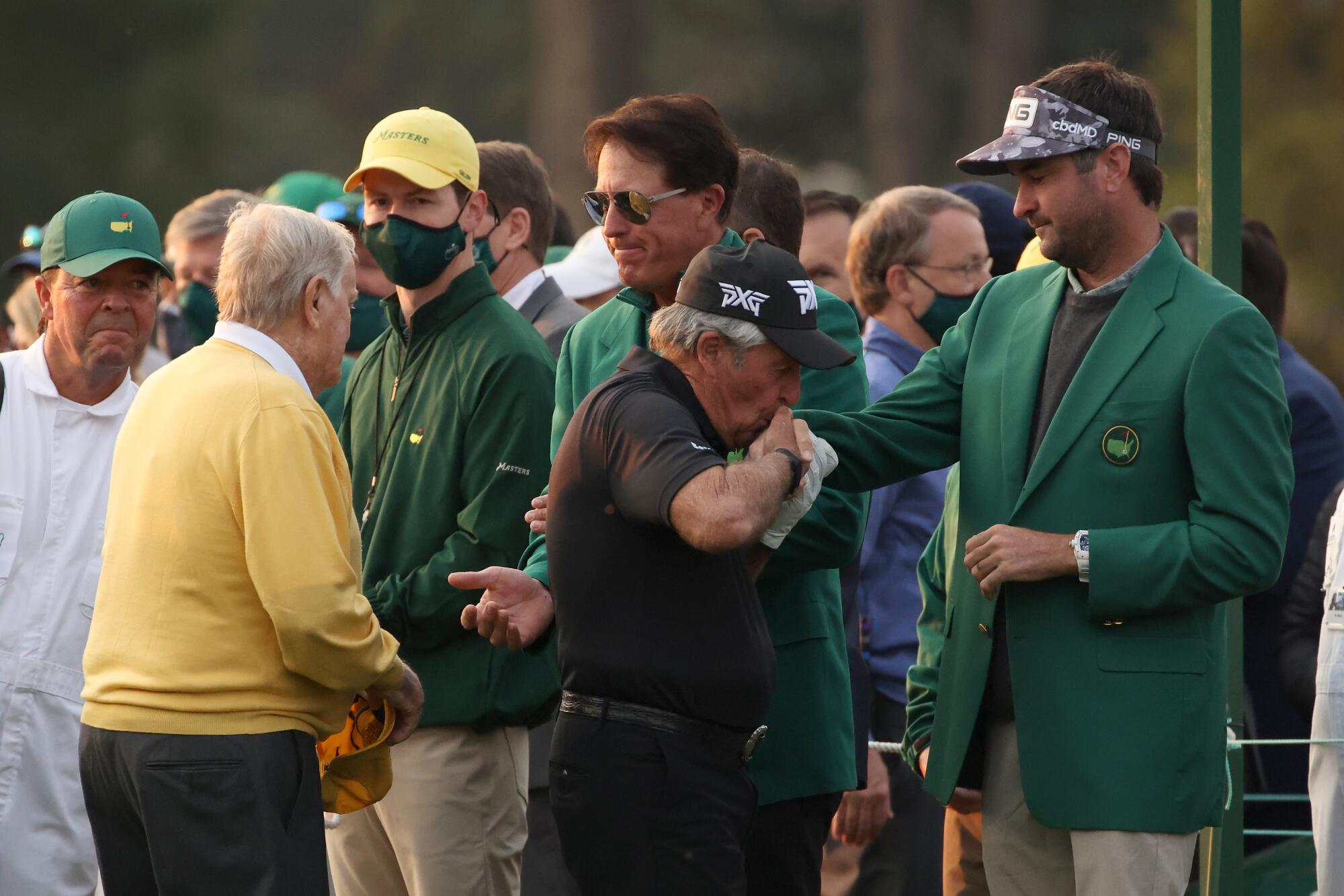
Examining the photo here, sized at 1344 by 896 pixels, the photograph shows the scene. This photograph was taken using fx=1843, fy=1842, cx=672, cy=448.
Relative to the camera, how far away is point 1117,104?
3867 millimetres

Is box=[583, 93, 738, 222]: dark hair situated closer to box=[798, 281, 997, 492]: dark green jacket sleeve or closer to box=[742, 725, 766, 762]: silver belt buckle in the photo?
box=[798, 281, 997, 492]: dark green jacket sleeve

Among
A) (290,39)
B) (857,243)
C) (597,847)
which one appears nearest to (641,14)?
(290,39)

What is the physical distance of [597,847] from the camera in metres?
3.43

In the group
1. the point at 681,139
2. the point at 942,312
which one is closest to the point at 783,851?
the point at 681,139

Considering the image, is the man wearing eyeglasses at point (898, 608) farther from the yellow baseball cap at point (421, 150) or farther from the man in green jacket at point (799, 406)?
the yellow baseball cap at point (421, 150)

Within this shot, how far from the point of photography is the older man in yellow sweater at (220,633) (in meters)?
3.65

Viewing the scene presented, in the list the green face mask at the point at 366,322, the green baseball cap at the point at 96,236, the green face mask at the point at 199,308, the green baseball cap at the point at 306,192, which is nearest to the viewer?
the green baseball cap at the point at 96,236

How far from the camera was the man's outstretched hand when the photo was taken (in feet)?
12.7

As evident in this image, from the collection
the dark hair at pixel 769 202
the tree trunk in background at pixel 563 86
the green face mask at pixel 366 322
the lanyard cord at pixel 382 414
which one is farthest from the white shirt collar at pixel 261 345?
the tree trunk in background at pixel 563 86

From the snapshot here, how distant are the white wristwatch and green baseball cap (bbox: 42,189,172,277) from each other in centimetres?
251

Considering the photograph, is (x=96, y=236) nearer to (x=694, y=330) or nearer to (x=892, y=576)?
(x=694, y=330)

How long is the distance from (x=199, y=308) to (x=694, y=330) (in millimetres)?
3799

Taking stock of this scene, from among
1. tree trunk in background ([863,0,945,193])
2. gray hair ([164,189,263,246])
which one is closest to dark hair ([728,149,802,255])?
gray hair ([164,189,263,246])

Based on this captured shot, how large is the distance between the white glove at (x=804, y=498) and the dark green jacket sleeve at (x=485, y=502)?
109cm
